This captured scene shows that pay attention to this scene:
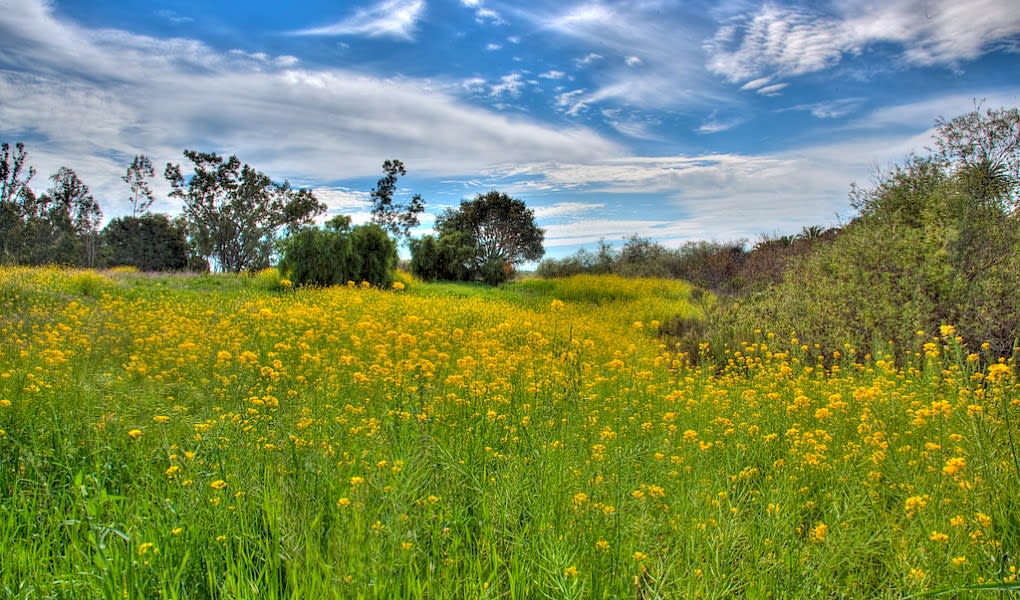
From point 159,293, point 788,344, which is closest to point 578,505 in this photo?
point 788,344

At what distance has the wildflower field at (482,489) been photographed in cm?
223

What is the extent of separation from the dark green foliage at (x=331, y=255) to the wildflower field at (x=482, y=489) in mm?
11840

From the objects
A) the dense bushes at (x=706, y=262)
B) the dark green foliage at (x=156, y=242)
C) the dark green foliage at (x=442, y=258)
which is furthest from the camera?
the dark green foliage at (x=156, y=242)

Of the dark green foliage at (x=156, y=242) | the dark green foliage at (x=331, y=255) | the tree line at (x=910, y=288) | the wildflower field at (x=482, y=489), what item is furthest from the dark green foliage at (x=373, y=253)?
the dark green foliage at (x=156, y=242)

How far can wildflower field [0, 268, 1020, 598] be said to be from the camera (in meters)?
2.23

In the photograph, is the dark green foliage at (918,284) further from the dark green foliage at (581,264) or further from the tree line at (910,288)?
the dark green foliage at (581,264)

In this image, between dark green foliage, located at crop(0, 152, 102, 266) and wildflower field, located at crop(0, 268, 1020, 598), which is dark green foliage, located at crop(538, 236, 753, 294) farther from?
dark green foliage, located at crop(0, 152, 102, 266)

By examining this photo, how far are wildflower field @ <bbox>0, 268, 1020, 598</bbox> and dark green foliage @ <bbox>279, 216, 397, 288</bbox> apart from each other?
466 inches

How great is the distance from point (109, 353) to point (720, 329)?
9.56 m

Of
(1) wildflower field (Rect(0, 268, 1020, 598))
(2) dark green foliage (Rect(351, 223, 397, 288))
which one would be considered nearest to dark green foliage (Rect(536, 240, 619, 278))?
(2) dark green foliage (Rect(351, 223, 397, 288))

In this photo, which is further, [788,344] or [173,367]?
[788,344]

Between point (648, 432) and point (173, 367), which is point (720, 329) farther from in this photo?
point (173, 367)

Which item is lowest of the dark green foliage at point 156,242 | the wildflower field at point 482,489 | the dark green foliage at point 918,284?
the wildflower field at point 482,489

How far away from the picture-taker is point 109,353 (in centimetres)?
629
